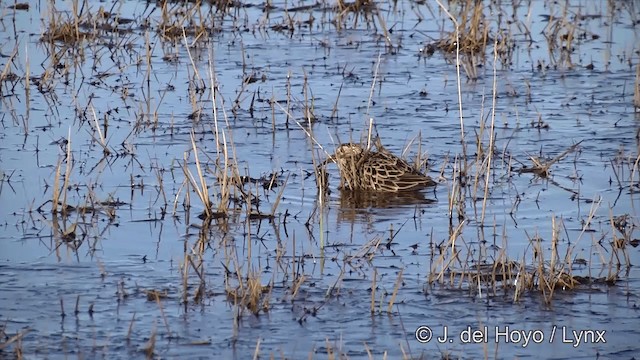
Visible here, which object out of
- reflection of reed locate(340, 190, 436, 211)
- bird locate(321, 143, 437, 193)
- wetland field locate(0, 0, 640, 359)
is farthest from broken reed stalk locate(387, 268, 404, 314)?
bird locate(321, 143, 437, 193)

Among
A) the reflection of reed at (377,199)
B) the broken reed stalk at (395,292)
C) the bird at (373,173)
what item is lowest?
the broken reed stalk at (395,292)

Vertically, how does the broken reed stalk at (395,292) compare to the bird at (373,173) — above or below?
below

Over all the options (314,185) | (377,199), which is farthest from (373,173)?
(314,185)

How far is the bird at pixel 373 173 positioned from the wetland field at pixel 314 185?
10cm

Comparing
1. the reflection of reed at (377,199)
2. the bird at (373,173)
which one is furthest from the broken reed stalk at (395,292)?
the bird at (373,173)

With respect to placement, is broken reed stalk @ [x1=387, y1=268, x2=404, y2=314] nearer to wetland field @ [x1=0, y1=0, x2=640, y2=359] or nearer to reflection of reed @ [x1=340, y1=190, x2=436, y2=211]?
wetland field @ [x1=0, y1=0, x2=640, y2=359]

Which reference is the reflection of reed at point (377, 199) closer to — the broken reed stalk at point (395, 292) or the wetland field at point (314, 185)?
the wetland field at point (314, 185)

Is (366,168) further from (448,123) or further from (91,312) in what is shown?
(91,312)

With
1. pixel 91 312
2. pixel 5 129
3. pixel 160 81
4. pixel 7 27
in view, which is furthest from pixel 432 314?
pixel 7 27

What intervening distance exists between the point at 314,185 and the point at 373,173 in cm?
46

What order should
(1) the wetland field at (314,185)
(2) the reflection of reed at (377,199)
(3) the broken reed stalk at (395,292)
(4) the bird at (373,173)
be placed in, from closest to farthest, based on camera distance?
(1) the wetland field at (314,185), (3) the broken reed stalk at (395,292), (2) the reflection of reed at (377,199), (4) the bird at (373,173)

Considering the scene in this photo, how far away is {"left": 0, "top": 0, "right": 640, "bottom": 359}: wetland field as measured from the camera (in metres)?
6.47

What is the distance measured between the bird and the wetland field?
0.32 feet

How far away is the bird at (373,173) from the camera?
9227mm
